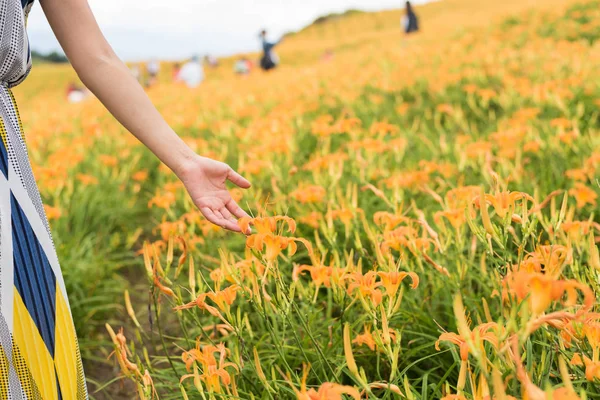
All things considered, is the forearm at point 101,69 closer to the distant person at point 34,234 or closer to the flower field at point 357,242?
the distant person at point 34,234

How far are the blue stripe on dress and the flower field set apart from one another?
0.89ft

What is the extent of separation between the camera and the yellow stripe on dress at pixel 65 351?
897 mm

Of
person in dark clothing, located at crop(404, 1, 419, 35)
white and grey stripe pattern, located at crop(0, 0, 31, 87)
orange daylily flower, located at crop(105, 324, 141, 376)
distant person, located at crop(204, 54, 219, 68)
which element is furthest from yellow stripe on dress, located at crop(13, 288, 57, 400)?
distant person, located at crop(204, 54, 219, 68)

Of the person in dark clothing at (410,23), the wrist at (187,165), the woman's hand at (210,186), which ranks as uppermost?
the person in dark clothing at (410,23)

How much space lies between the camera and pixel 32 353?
853 millimetres

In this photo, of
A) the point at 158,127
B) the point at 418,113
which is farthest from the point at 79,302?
the point at 418,113

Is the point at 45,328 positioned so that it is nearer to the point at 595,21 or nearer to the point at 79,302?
the point at 79,302

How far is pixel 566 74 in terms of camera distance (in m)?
4.42

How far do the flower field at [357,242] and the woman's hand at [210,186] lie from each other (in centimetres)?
9

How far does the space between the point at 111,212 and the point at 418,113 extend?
9.06 ft

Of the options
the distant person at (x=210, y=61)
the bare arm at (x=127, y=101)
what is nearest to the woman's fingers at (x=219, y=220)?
the bare arm at (x=127, y=101)

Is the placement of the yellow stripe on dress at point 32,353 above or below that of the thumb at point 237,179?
below

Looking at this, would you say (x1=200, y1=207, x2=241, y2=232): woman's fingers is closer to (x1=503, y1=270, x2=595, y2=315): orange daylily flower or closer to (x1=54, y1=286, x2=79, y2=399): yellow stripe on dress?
(x1=54, y1=286, x2=79, y2=399): yellow stripe on dress

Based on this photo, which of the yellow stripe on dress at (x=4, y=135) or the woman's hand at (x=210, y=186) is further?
the woman's hand at (x=210, y=186)
